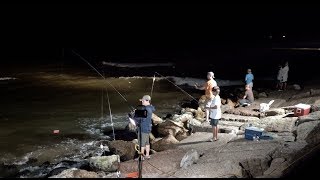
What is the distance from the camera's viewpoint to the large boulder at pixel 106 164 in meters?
9.31

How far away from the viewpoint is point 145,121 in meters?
9.06

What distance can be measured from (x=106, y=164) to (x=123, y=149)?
5.59ft

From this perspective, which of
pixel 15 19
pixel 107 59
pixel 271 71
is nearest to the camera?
pixel 271 71

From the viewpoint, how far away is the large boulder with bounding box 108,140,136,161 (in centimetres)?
1088

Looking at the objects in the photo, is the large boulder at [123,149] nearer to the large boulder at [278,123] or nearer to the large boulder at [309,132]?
the large boulder at [278,123]

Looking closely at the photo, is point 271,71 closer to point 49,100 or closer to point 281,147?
point 49,100

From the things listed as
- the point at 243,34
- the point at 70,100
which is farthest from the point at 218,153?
the point at 243,34

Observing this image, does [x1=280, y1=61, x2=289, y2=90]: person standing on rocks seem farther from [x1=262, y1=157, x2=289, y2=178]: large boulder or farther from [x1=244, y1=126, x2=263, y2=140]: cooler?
[x1=262, y1=157, x2=289, y2=178]: large boulder

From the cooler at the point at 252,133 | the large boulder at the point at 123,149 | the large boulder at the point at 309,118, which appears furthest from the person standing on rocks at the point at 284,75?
the large boulder at the point at 123,149

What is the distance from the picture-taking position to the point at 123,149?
11047 mm

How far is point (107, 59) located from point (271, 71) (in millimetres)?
18902

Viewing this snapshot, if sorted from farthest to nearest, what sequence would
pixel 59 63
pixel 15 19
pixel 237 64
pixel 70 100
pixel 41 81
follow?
pixel 15 19 < pixel 59 63 < pixel 237 64 < pixel 41 81 < pixel 70 100

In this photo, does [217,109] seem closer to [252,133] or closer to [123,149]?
[252,133]

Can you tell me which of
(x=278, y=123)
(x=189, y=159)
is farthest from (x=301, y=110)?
(x=189, y=159)
